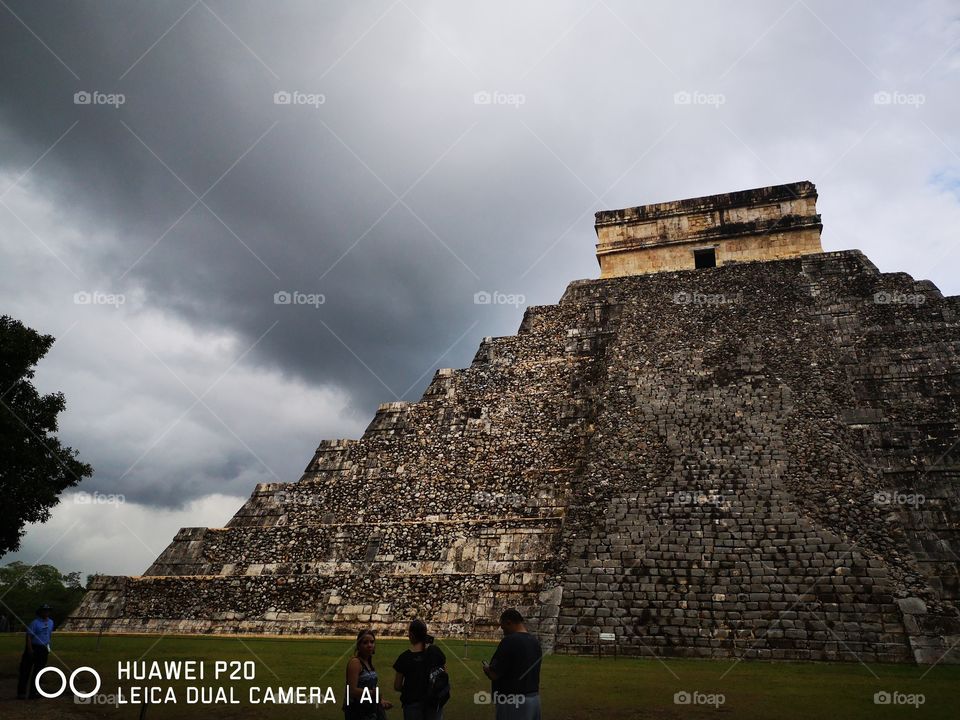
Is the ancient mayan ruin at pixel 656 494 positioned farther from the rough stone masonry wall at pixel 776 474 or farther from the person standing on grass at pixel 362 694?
the person standing on grass at pixel 362 694

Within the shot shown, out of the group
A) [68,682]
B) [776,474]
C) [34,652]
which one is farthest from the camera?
[776,474]

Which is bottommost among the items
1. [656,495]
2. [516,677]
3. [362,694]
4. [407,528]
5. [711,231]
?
[362,694]

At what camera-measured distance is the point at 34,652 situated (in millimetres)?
6641

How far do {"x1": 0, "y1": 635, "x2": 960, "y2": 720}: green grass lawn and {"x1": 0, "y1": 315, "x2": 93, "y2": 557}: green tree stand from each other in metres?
2.02

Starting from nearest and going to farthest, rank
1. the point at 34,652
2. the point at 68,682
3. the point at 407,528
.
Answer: the point at 34,652
the point at 68,682
the point at 407,528

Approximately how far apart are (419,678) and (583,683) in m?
3.94

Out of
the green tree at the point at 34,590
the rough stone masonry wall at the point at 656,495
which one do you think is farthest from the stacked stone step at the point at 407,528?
the green tree at the point at 34,590

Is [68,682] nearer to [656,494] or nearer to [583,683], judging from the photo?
[583,683]

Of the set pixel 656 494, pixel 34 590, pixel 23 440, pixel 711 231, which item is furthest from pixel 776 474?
pixel 34 590

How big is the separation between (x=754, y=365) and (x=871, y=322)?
2.87 m

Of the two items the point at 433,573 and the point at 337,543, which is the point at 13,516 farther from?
the point at 433,573

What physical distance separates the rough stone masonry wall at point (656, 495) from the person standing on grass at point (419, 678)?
20.7 feet

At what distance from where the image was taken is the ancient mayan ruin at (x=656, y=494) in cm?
996

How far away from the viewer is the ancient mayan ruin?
392 inches
